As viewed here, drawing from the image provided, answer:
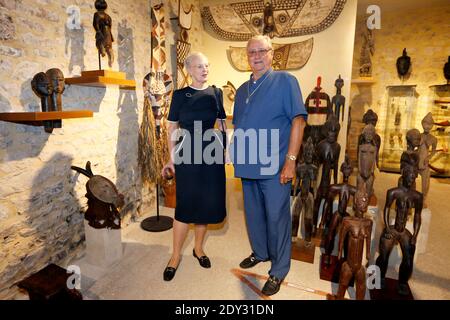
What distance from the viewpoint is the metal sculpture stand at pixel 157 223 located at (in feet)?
9.31

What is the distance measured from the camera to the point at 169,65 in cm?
355

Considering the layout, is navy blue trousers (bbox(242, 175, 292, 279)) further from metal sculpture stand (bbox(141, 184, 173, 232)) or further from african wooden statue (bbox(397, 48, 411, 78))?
african wooden statue (bbox(397, 48, 411, 78))

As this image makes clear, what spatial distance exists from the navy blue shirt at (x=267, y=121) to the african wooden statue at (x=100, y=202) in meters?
1.03

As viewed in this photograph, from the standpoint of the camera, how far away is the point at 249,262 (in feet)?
7.23

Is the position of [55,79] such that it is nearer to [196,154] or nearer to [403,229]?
[196,154]

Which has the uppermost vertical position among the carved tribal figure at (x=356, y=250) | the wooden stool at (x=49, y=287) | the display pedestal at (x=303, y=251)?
the carved tribal figure at (x=356, y=250)

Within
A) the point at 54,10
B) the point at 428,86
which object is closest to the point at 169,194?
the point at 54,10

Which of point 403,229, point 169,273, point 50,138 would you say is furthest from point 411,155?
point 50,138

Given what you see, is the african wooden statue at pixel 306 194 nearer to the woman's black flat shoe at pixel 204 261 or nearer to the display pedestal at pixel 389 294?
the display pedestal at pixel 389 294

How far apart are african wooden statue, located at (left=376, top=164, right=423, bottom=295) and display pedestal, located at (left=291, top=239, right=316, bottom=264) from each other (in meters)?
0.51

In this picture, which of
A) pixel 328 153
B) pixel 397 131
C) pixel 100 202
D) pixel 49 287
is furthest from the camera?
pixel 397 131

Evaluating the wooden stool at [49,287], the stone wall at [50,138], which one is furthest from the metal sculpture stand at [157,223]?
the wooden stool at [49,287]

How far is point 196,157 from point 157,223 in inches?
51.1
